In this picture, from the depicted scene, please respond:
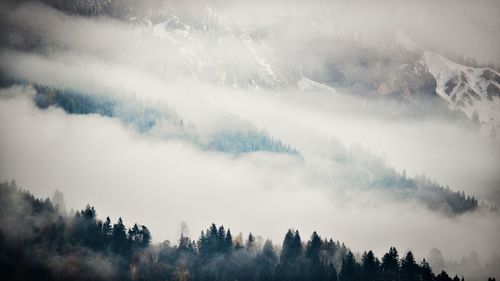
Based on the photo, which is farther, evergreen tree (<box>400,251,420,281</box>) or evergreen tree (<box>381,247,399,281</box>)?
evergreen tree (<box>381,247,399,281</box>)

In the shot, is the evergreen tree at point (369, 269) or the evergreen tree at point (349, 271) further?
the evergreen tree at point (349, 271)

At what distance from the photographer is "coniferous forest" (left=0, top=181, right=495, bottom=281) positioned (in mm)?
131250

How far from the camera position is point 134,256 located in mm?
138000

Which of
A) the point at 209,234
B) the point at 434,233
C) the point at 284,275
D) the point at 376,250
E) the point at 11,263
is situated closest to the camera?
the point at 11,263

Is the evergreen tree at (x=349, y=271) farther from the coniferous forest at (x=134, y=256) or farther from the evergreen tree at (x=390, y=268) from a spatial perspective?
the evergreen tree at (x=390, y=268)

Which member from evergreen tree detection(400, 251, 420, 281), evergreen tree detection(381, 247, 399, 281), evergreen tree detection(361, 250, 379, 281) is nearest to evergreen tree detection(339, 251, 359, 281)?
evergreen tree detection(361, 250, 379, 281)

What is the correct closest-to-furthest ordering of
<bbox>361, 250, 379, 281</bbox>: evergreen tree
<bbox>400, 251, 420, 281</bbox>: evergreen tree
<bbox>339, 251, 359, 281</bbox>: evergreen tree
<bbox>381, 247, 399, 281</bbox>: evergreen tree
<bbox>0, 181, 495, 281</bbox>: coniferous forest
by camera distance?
<bbox>0, 181, 495, 281</bbox>: coniferous forest < <bbox>400, 251, 420, 281</bbox>: evergreen tree < <bbox>381, 247, 399, 281</bbox>: evergreen tree < <bbox>361, 250, 379, 281</bbox>: evergreen tree < <bbox>339, 251, 359, 281</bbox>: evergreen tree

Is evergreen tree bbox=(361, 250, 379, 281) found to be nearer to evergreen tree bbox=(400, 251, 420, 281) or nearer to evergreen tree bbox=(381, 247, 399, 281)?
evergreen tree bbox=(381, 247, 399, 281)

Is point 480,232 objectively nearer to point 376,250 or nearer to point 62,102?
point 376,250

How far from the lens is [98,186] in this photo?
173 meters

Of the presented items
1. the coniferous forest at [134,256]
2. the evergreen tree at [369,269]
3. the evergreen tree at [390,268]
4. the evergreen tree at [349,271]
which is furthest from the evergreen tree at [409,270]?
the evergreen tree at [349,271]

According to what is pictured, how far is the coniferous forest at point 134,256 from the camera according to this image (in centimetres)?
13125

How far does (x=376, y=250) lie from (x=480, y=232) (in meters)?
29.9

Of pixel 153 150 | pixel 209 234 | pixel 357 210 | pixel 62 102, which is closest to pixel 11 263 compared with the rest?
pixel 209 234
